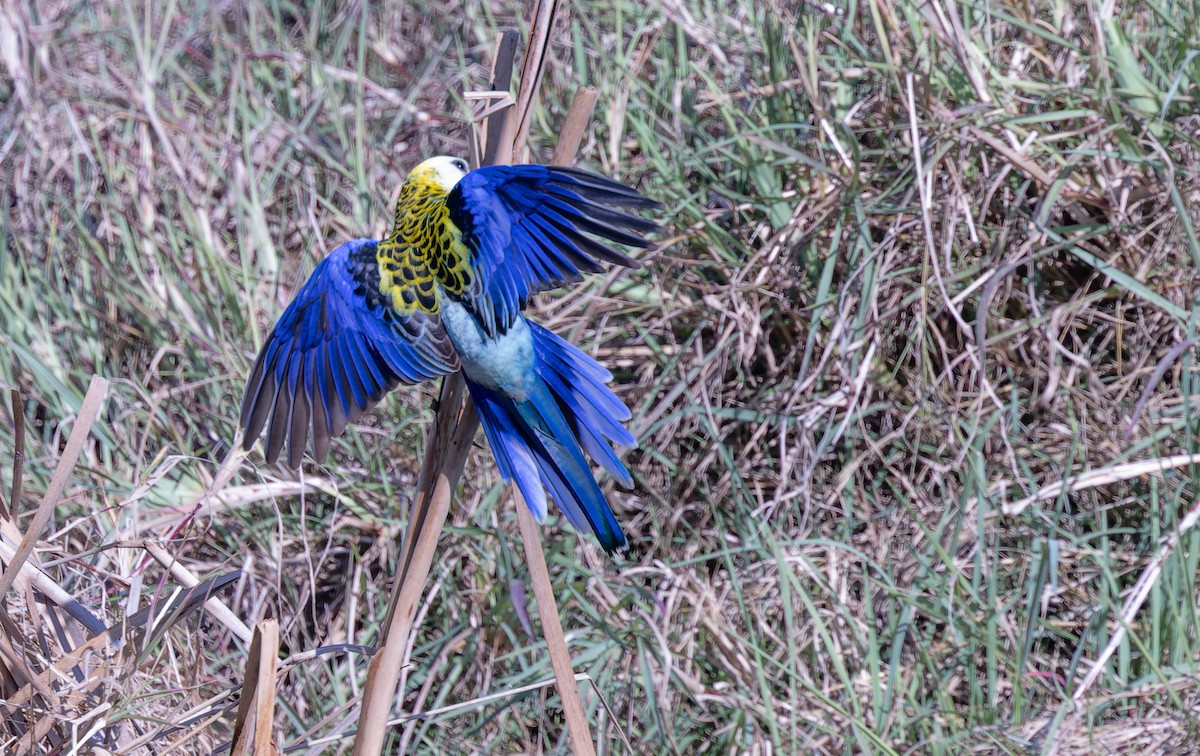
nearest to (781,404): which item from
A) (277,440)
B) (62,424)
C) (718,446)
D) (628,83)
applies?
(718,446)

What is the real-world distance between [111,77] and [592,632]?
7.95 ft

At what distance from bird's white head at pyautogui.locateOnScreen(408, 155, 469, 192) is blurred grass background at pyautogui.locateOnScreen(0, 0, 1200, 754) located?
1.73 ft

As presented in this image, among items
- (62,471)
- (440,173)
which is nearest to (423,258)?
(440,173)

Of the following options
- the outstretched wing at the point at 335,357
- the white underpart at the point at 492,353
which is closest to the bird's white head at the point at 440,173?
the outstretched wing at the point at 335,357

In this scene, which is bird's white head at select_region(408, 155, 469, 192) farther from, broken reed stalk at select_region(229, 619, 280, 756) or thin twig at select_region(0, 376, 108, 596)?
broken reed stalk at select_region(229, 619, 280, 756)

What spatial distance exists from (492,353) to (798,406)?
0.93m

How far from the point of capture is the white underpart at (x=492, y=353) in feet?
5.34

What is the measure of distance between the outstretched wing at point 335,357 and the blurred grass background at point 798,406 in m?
0.27

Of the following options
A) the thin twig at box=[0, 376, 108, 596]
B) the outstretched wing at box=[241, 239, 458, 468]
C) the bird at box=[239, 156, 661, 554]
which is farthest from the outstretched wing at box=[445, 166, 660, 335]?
the thin twig at box=[0, 376, 108, 596]

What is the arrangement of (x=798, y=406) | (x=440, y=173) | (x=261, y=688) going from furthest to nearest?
(x=798, y=406)
(x=440, y=173)
(x=261, y=688)

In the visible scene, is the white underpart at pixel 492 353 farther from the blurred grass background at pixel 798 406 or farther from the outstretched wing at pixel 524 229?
the blurred grass background at pixel 798 406

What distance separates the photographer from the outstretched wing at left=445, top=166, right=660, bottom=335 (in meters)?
1.39

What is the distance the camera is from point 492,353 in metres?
1.63

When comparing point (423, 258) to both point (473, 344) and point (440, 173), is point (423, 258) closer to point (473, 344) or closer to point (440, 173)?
point (473, 344)
